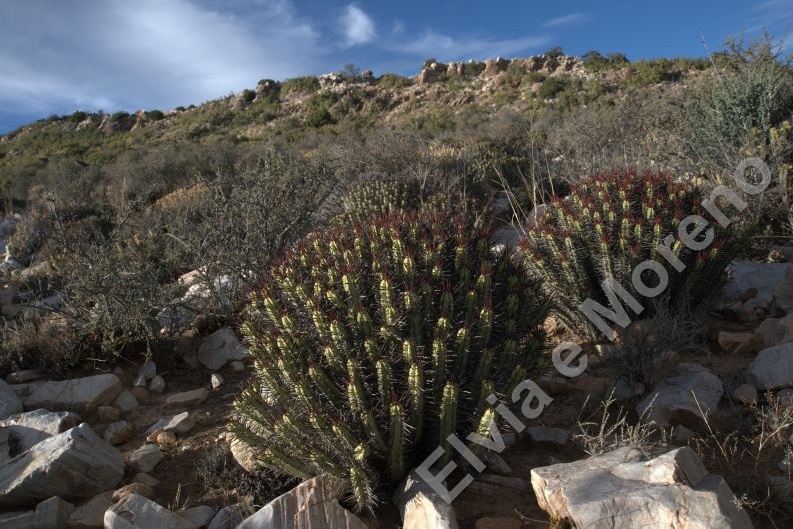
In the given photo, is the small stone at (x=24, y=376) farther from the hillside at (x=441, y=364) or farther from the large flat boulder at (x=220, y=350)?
the large flat boulder at (x=220, y=350)

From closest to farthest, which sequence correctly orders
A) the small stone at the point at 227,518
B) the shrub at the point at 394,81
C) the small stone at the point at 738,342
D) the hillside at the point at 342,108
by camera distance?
the small stone at the point at 227,518 → the small stone at the point at 738,342 → the hillside at the point at 342,108 → the shrub at the point at 394,81

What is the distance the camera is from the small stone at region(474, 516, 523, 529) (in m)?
2.78

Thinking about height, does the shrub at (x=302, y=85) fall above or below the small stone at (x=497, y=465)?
above

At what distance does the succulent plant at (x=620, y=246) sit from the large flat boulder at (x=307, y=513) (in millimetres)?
2517

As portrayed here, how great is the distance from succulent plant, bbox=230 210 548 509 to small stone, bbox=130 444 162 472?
0.90 m

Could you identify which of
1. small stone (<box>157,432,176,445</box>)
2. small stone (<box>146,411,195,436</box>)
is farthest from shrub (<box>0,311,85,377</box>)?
small stone (<box>157,432,176,445</box>)

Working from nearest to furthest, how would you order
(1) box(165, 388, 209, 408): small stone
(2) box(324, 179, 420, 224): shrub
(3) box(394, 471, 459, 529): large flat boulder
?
(3) box(394, 471, 459, 529): large flat boulder
(1) box(165, 388, 209, 408): small stone
(2) box(324, 179, 420, 224): shrub

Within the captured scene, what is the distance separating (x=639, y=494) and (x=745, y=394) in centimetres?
154

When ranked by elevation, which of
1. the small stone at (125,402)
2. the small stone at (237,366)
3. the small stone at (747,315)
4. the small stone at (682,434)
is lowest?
the small stone at (682,434)

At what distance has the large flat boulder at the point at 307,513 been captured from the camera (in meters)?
2.79

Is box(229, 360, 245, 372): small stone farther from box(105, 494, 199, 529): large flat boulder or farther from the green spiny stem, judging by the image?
the green spiny stem

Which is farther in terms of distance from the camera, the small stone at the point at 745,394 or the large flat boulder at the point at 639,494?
the small stone at the point at 745,394

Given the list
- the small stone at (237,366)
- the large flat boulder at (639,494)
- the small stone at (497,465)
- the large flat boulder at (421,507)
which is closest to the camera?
the large flat boulder at (639,494)

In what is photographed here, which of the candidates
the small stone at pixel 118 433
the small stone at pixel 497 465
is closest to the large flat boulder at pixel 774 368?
the small stone at pixel 497 465
